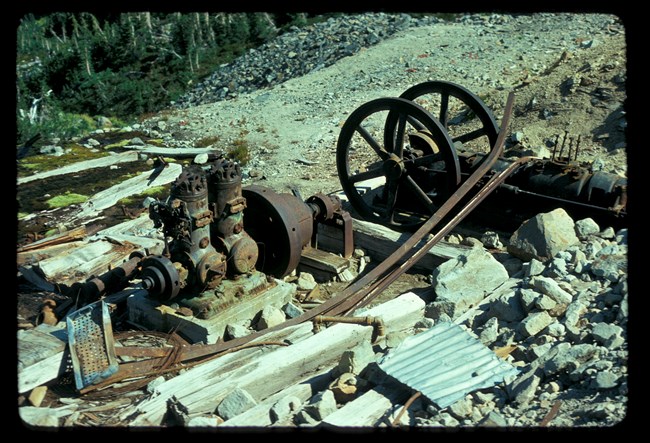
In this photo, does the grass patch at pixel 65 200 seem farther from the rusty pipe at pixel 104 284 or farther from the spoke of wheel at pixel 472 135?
the spoke of wheel at pixel 472 135

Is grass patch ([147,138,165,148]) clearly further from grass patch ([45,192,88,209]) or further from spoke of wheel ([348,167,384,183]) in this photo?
spoke of wheel ([348,167,384,183])

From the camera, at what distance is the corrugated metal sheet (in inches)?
176

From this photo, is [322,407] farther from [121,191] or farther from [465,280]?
[121,191]

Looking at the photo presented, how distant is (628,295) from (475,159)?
297 cm

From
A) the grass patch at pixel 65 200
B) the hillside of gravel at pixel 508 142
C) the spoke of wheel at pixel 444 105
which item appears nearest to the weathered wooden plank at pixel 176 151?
the hillside of gravel at pixel 508 142

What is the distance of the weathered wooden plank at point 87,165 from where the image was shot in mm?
10734

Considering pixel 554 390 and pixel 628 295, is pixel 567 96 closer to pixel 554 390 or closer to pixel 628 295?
pixel 628 295

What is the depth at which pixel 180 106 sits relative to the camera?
58.3 ft

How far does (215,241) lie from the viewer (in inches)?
232

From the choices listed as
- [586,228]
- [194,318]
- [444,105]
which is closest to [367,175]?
[444,105]

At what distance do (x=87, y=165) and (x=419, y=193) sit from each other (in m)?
6.30

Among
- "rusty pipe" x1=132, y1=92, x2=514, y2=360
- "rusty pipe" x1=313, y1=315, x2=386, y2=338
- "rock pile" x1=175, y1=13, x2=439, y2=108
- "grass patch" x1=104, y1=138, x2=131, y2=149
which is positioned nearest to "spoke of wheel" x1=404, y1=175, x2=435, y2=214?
"rusty pipe" x1=132, y1=92, x2=514, y2=360

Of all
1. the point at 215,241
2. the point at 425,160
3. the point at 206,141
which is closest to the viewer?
the point at 215,241

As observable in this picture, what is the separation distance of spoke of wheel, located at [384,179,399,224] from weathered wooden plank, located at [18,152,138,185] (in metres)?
5.69
